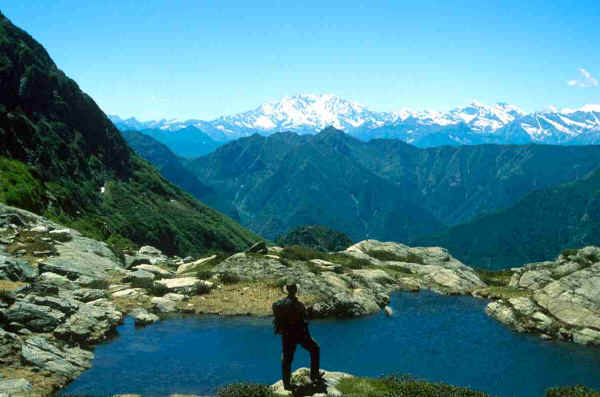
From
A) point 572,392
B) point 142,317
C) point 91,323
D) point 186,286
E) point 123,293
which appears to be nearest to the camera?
point 572,392

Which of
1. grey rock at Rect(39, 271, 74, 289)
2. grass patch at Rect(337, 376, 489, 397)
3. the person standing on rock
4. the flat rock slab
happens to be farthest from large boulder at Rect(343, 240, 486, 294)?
the person standing on rock

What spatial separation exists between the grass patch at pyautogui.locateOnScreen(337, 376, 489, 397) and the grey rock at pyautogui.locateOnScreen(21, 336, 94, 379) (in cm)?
1833

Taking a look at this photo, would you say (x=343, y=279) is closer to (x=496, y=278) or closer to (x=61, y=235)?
(x=61, y=235)

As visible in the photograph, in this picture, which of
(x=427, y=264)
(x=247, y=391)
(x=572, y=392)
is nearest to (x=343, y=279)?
(x=572, y=392)

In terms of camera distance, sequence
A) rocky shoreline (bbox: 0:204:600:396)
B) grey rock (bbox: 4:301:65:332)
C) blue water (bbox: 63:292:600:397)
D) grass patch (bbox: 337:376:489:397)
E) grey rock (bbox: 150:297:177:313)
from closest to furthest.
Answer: grass patch (bbox: 337:376:489:397) → rocky shoreline (bbox: 0:204:600:396) → grey rock (bbox: 4:301:65:332) → blue water (bbox: 63:292:600:397) → grey rock (bbox: 150:297:177:313)

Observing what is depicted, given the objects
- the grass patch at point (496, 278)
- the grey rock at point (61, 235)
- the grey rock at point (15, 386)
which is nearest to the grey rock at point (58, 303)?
the grey rock at point (15, 386)

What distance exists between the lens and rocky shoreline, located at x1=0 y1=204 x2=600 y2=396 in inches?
1248

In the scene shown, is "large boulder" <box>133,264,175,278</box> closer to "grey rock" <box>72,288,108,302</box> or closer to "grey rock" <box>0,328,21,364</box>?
"grey rock" <box>72,288,108,302</box>

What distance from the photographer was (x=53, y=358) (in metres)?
31.0

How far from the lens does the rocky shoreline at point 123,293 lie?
31.7 meters

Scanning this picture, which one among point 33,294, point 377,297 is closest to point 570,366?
point 377,297

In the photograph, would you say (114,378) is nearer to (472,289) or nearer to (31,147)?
(472,289)

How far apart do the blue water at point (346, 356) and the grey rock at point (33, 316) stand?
14.2ft

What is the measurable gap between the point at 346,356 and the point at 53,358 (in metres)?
23.8
